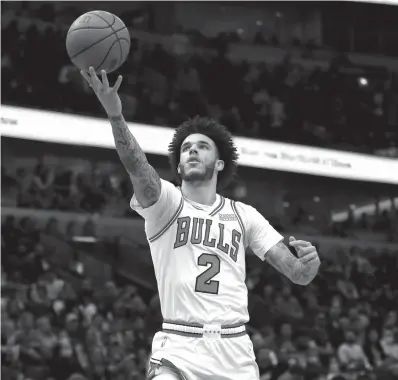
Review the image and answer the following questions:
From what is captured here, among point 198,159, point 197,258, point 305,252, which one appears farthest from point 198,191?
point 305,252

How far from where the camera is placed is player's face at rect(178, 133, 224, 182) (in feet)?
20.4

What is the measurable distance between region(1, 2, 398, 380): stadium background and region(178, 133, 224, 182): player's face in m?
7.31

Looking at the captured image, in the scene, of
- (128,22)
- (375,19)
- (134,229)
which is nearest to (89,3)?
(128,22)

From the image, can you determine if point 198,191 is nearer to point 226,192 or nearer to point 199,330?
point 199,330

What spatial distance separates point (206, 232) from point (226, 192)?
1454 centimetres

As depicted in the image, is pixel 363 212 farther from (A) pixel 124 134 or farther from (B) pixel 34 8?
(A) pixel 124 134

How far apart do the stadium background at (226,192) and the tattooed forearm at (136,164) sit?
765cm

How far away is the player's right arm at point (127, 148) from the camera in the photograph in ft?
18.5

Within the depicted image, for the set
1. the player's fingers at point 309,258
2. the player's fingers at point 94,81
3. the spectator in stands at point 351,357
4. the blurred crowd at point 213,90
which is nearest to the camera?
the player's fingers at point 94,81

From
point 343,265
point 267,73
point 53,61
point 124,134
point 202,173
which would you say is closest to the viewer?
point 124,134

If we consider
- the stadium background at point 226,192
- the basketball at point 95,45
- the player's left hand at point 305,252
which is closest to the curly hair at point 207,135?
the basketball at point 95,45

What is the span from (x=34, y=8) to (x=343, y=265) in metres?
8.85

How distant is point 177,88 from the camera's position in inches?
793

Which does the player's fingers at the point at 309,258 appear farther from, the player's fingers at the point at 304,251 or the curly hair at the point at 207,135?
the curly hair at the point at 207,135
